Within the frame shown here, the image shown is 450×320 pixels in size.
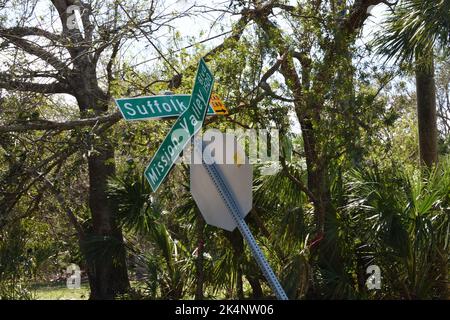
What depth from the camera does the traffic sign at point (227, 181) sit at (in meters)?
4.04

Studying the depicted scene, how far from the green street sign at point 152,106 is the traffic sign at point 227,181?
0.99 ft

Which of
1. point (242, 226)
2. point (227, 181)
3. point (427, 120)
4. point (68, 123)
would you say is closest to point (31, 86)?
point (68, 123)

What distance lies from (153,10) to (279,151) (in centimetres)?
251

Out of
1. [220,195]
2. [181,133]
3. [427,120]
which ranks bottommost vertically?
[220,195]

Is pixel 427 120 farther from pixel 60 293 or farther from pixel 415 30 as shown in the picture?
pixel 60 293

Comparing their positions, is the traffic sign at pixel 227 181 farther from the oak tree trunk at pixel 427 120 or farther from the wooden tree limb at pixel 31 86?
the oak tree trunk at pixel 427 120

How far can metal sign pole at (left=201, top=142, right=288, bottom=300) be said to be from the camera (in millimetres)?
3756

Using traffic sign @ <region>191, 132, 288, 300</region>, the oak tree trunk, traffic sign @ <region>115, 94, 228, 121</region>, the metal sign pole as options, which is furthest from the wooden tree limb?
the oak tree trunk

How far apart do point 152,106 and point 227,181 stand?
0.65 meters

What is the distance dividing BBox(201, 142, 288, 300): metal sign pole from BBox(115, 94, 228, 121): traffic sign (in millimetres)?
389

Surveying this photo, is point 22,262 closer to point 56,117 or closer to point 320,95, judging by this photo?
point 56,117

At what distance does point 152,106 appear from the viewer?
4.14 meters

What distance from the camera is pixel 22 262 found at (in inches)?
399

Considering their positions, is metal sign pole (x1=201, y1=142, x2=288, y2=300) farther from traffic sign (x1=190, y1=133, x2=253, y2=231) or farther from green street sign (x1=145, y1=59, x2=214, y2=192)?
green street sign (x1=145, y1=59, x2=214, y2=192)
